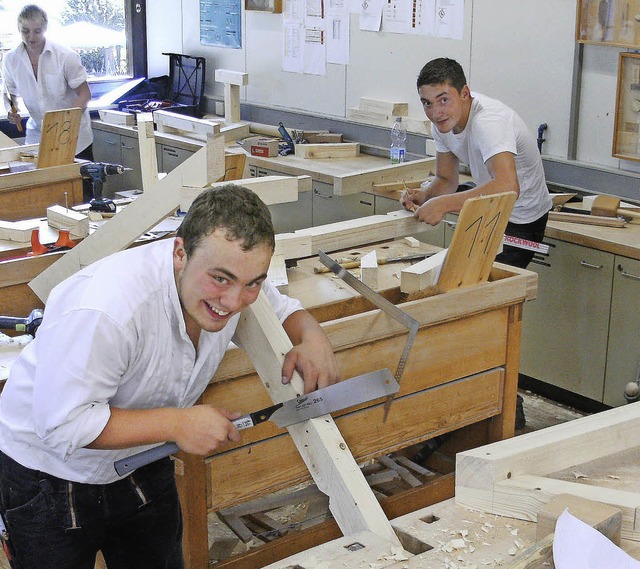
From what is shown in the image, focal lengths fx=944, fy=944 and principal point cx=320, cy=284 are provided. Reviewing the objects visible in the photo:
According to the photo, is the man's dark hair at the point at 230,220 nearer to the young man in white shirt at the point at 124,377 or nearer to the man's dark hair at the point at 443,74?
the young man in white shirt at the point at 124,377

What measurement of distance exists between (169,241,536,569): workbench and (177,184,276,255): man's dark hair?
659 millimetres

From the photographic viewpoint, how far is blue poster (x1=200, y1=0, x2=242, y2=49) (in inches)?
273

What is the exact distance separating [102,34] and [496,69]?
369cm

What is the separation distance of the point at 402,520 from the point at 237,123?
512cm

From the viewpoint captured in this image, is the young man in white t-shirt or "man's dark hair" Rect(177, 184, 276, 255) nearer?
"man's dark hair" Rect(177, 184, 276, 255)

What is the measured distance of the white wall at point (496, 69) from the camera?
471 cm

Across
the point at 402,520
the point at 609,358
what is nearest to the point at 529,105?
the point at 609,358

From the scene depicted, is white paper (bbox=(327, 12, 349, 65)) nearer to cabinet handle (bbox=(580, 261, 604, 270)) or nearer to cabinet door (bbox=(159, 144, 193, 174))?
cabinet door (bbox=(159, 144, 193, 174))

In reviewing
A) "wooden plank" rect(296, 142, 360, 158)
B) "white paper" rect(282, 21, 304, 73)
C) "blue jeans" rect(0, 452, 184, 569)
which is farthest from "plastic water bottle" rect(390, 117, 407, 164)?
"blue jeans" rect(0, 452, 184, 569)

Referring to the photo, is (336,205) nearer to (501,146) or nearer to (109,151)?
(501,146)

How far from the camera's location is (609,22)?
448 cm

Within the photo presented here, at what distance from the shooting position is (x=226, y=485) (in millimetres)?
2521

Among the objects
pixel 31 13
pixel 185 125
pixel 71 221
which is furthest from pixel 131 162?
pixel 71 221

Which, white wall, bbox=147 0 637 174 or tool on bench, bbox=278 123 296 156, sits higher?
white wall, bbox=147 0 637 174
